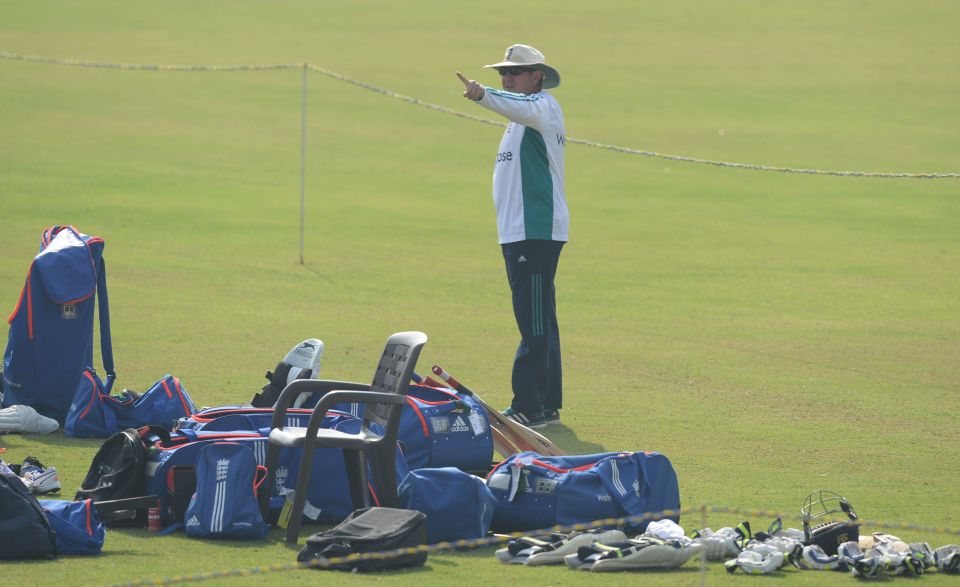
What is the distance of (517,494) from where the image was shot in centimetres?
698

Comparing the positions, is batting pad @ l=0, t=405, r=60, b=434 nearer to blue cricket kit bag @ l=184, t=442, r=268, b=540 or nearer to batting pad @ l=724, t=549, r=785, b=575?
blue cricket kit bag @ l=184, t=442, r=268, b=540

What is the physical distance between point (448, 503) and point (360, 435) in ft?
2.05

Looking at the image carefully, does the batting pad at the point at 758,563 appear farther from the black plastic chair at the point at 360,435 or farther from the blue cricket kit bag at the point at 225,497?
the blue cricket kit bag at the point at 225,497

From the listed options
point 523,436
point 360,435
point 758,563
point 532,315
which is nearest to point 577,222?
point 532,315

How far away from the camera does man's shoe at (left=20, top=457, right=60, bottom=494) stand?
739cm

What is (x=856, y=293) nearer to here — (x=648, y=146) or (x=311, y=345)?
(x=311, y=345)

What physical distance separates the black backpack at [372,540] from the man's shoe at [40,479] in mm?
1778

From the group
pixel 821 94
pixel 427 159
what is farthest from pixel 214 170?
pixel 821 94

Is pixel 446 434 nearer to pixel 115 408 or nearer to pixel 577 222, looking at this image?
pixel 115 408

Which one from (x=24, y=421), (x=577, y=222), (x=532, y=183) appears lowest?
(x=24, y=421)

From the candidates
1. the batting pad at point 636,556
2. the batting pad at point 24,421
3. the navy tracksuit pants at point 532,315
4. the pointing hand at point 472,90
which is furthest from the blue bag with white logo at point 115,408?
the batting pad at point 636,556

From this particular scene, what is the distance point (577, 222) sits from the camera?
70.7ft

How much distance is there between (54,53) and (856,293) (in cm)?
2211

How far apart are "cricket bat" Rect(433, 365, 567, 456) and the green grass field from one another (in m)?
0.91
